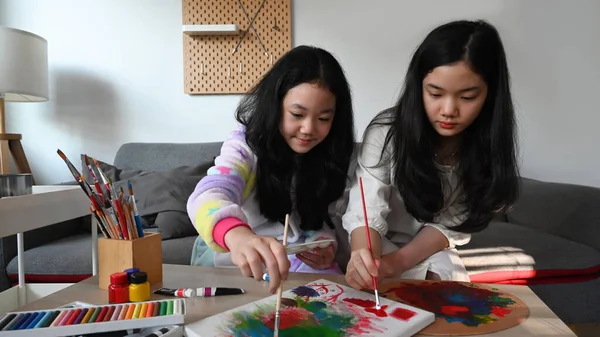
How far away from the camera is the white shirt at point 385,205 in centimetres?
88

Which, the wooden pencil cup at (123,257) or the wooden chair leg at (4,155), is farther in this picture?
the wooden chair leg at (4,155)

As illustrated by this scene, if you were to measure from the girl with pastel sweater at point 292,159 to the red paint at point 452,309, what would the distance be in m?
0.29

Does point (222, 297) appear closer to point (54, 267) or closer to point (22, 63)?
point (54, 267)

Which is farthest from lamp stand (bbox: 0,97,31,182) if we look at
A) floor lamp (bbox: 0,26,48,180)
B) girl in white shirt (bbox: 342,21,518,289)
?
girl in white shirt (bbox: 342,21,518,289)

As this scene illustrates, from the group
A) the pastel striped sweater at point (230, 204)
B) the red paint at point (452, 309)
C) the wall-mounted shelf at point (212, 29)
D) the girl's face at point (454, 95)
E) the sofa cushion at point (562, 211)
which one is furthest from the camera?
the wall-mounted shelf at point (212, 29)

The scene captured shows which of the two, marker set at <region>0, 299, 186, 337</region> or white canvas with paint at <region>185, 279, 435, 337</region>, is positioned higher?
marker set at <region>0, 299, 186, 337</region>

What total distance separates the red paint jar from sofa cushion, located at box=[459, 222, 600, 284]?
3.30 feet

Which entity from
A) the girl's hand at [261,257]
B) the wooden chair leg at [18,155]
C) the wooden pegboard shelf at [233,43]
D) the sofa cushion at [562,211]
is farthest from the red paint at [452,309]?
the wooden chair leg at [18,155]

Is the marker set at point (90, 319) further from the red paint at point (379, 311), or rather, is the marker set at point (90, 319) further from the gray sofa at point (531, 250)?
the gray sofa at point (531, 250)

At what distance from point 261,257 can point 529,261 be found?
105cm

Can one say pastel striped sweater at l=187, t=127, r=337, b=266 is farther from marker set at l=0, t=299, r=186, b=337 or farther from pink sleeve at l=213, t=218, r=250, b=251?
marker set at l=0, t=299, r=186, b=337

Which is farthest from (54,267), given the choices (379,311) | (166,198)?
→ (379,311)

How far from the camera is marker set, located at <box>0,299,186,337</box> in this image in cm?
47

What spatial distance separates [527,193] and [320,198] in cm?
120
